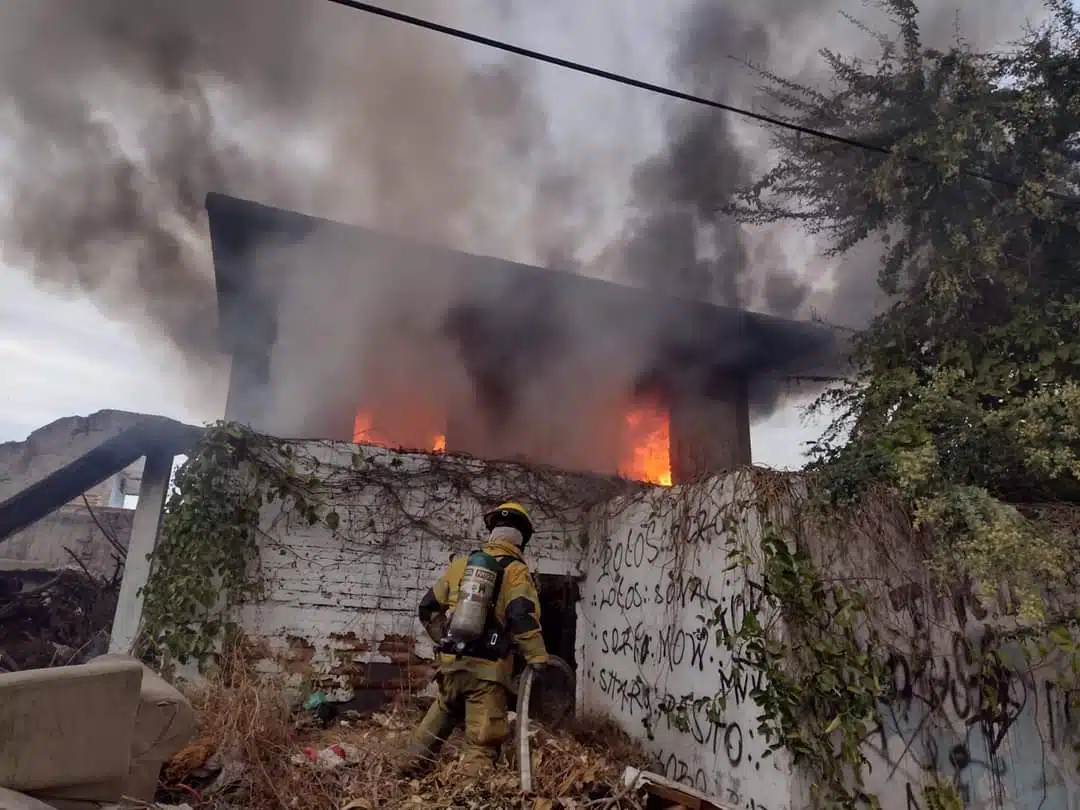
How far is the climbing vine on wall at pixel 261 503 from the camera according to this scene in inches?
222

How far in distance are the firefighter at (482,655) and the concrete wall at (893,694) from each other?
1.37m

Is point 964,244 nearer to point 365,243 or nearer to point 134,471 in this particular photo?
point 365,243

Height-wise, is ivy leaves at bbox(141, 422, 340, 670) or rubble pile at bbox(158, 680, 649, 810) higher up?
ivy leaves at bbox(141, 422, 340, 670)

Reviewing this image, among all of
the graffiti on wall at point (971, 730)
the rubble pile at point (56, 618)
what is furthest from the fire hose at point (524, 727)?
the rubble pile at point (56, 618)

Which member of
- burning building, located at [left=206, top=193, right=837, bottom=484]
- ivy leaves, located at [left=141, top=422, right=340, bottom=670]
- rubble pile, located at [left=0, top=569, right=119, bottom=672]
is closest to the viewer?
ivy leaves, located at [left=141, top=422, right=340, bottom=670]

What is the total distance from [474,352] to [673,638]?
664 centimetres

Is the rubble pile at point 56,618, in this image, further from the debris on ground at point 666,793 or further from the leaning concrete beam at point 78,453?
the debris on ground at point 666,793

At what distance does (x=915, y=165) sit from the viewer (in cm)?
608

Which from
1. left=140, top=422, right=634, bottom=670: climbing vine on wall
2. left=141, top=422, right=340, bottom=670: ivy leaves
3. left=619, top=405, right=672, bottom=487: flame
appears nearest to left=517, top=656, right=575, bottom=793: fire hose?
left=140, top=422, right=634, bottom=670: climbing vine on wall

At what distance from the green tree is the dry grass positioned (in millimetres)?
2531

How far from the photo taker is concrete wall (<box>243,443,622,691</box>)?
600 centimetres

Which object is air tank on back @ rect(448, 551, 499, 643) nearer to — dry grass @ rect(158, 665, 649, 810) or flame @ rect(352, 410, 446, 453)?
dry grass @ rect(158, 665, 649, 810)

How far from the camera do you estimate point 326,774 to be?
4246 mm

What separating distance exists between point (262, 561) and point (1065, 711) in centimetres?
643
